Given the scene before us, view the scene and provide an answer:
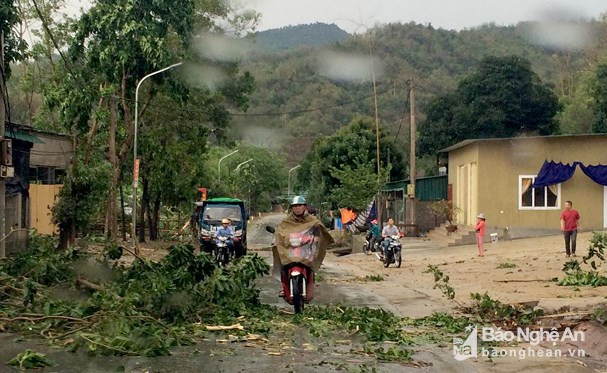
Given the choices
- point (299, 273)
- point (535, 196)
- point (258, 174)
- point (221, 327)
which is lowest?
point (221, 327)

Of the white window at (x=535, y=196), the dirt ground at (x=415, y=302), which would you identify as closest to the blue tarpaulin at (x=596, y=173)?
the white window at (x=535, y=196)

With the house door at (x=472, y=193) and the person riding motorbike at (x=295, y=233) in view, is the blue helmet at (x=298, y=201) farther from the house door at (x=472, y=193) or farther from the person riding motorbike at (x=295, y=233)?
the house door at (x=472, y=193)

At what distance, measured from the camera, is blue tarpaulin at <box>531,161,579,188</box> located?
3856 cm

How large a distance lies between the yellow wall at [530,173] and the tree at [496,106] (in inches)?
854

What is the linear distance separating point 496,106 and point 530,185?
23.9 m

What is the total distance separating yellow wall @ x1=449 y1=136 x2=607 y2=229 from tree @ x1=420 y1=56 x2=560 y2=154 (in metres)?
21.7

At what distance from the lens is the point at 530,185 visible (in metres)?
39.8

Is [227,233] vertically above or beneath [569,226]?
beneath

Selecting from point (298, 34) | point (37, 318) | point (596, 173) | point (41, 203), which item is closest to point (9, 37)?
point (37, 318)

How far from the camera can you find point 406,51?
82062 millimetres

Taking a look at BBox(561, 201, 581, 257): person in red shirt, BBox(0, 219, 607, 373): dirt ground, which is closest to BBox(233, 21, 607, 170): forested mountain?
BBox(0, 219, 607, 373): dirt ground

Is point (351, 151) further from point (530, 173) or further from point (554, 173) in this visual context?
Answer: point (554, 173)

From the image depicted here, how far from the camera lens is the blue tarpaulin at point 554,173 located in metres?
38.6

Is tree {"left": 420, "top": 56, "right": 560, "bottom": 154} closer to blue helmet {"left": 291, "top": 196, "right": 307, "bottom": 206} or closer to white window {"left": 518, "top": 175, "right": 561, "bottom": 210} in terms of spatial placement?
white window {"left": 518, "top": 175, "right": 561, "bottom": 210}
